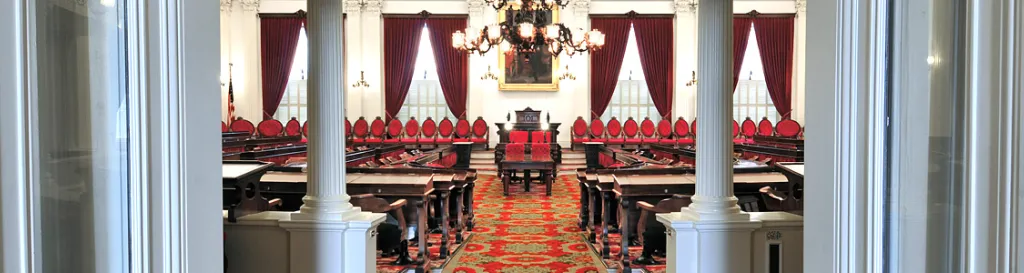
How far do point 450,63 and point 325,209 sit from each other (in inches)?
474

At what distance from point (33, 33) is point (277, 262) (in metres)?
3.01

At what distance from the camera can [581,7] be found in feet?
50.1

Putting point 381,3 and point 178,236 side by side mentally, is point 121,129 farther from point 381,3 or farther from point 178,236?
point 381,3

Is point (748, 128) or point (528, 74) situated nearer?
point (748, 128)

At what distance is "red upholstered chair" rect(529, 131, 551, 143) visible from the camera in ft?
44.4

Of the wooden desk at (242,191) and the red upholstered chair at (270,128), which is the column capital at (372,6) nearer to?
the red upholstered chair at (270,128)

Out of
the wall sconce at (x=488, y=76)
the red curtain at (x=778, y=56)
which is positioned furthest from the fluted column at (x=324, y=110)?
the red curtain at (x=778, y=56)

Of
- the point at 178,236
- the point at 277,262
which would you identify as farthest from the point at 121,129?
the point at 277,262

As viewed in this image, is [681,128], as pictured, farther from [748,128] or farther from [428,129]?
[428,129]

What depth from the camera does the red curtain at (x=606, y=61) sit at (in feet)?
50.7

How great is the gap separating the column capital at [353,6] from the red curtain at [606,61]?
5.37 m

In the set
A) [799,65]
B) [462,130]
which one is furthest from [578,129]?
[799,65]

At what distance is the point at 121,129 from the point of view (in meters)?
1.16

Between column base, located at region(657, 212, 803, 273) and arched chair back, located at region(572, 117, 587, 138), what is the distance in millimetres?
11487
